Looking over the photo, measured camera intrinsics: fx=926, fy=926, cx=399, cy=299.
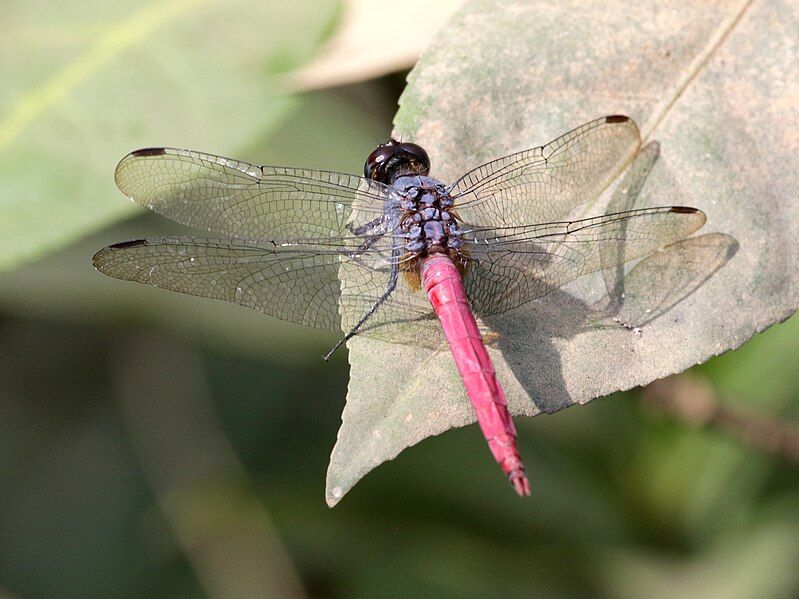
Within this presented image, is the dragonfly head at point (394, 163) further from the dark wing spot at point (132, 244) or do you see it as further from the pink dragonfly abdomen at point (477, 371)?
the dark wing spot at point (132, 244)

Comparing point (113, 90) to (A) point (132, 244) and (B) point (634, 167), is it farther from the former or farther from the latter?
(B) point (634, 167)

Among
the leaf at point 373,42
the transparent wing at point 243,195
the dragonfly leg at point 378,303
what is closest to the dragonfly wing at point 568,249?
the dragonfly leg at point 378,303

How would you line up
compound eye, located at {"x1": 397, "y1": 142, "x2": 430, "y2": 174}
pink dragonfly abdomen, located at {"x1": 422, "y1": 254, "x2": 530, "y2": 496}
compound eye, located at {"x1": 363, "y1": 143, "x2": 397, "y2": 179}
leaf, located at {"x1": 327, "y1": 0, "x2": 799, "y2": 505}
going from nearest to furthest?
leaf, located at {"x1": 327, "y1": 0, "x2": 799, "y2": 505}
pink dragonfly abdomen, located at {"x1": 422, "y1": 254, "x2": 530, "y2": 496}
compound eye, located at {"x1": 397, "y1": 142, "x2": 430, "y2": 174}
compound eye, located at {"x1": 363, "y1": 143, "x2": 397, "y2": 179}

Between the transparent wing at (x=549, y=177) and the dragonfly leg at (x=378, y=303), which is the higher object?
the transparent wing at (x=549, y=177)

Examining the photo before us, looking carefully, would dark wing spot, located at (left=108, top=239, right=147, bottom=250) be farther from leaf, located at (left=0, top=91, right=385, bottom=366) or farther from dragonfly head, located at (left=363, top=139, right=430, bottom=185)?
leaf, located at (left=0, top=91, right=385, bottom=366)

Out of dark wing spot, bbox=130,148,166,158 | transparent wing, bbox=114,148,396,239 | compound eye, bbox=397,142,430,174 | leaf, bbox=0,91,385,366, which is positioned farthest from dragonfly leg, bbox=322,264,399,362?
leaf, bbox=0,91,385,366
